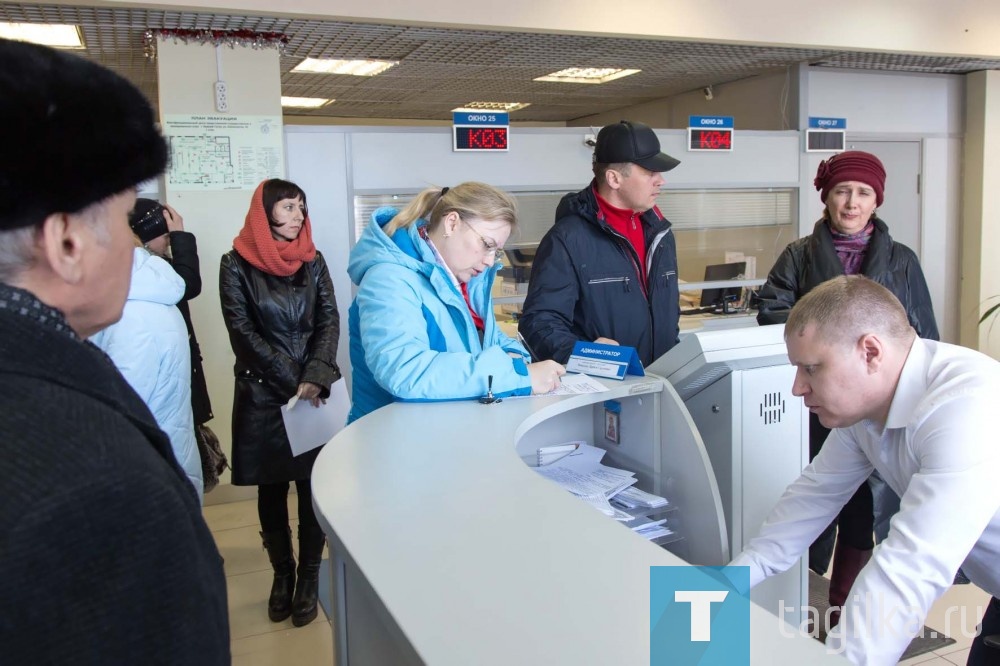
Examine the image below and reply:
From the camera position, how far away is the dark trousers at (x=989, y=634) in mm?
1605

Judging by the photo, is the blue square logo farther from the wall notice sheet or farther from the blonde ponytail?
the wall notice sheet

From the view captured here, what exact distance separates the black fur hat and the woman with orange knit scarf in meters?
2.26

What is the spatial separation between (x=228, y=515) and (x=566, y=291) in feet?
8.28

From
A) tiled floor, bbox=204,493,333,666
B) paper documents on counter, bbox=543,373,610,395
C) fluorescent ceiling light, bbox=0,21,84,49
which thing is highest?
fluorescent ceiling light, bbox=0,21,84,49

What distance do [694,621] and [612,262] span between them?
1.91 metres

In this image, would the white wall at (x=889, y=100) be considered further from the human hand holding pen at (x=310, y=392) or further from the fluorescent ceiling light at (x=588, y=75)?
the human hand holding pen at (x=310, y=392)

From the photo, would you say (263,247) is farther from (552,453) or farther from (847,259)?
(847,259)

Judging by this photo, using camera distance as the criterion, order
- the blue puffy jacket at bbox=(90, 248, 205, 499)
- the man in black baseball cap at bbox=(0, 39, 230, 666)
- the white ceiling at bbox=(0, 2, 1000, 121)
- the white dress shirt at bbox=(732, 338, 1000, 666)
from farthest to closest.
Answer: the white ceiling at bbox=(0, 2, 1000, 121), the blue puffy jacket at bbox=(90, 248, 205, 499), the white dress shirt at bbox=(732, 338, 1000, 666), the man in black baseball cap at bbox=(0, 39, 230, 666)

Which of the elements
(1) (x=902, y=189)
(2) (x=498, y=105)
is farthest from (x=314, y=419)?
(2) (x=498, y=105)

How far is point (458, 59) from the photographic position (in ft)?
18.3

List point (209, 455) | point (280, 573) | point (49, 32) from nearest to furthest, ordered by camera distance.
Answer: point (280, 573) → point (209, 455) → point (49, 32)

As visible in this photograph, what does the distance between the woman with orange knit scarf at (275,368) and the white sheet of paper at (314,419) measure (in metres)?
0.05

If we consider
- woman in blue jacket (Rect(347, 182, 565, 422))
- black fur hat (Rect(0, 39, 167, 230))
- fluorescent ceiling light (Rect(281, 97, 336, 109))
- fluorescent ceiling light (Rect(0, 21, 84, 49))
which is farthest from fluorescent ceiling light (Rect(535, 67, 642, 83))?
black fur hat (Rect(0, 39, 167, 230))

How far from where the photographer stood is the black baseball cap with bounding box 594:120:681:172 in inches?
103
